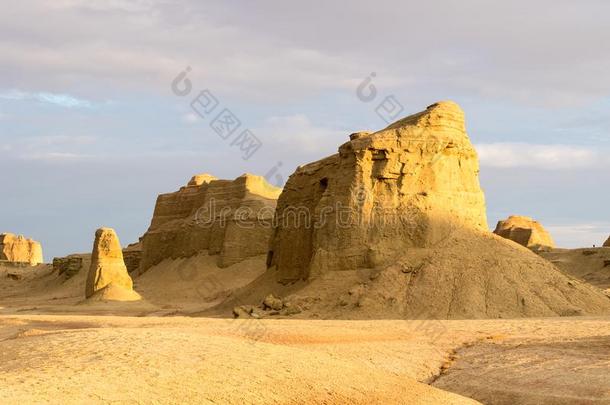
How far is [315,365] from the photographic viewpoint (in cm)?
1108

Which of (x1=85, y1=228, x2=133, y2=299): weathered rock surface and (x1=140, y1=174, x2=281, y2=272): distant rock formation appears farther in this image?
(x1=140, y1=174, x2=281, y2=272): distant rock formation

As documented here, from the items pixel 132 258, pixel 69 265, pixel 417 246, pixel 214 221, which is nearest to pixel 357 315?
pixel 417 246

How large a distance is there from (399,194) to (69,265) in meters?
37.4

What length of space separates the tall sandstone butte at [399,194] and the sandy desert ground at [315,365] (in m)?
5.82

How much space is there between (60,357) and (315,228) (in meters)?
15.5

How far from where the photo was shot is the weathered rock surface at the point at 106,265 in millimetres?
33812

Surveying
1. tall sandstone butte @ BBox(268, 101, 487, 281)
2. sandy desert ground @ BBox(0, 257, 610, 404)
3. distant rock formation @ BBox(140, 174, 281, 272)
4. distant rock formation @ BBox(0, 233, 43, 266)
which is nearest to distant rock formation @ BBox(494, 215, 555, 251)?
distant rock formation @ BBox(140, 174, 281, 272)

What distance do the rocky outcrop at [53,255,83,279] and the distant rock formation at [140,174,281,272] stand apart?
5.07 metres

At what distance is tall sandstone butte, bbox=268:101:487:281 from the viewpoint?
23141 mm

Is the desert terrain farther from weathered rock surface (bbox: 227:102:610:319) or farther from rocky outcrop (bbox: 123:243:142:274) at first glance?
rocky outcrop (bbox: 123:243:142:274)

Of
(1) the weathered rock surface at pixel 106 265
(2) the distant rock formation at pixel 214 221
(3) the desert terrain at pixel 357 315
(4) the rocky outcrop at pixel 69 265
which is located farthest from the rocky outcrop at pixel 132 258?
(1) the weathered rock surface at pixel 106 265

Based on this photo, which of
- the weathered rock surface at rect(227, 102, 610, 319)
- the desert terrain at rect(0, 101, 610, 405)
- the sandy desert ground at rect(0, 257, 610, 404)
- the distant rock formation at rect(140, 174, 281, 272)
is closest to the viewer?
the sandy desert ground at rect(0, 257, 610, 404)

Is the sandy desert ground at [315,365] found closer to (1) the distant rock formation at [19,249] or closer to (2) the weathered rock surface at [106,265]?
(2) the weathered rock surface at [106,265]

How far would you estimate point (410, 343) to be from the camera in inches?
597
